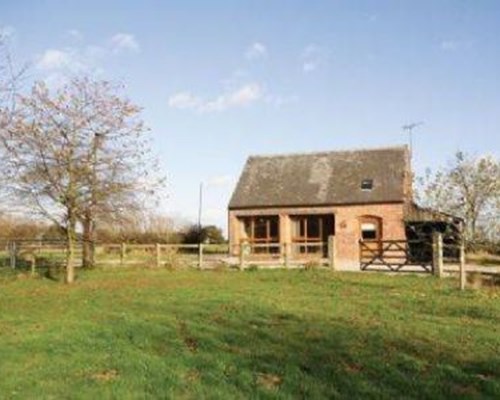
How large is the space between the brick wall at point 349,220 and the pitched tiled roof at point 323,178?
36cm

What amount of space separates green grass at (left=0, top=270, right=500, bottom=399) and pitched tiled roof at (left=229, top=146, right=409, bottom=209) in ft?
64.4

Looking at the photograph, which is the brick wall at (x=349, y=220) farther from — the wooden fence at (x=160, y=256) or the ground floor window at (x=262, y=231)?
the wooden fence at (x=160, y=256)

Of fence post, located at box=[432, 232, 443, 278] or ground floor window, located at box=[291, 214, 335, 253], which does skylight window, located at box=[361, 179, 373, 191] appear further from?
fence post, located at box=[432, 232, 443, 278]

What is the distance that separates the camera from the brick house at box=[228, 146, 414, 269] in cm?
3903

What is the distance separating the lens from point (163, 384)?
31.6 feet

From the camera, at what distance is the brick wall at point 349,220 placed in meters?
38.6

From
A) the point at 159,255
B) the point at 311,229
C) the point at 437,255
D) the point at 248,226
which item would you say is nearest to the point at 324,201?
the point at 311,229

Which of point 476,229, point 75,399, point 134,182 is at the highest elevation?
point 134,182

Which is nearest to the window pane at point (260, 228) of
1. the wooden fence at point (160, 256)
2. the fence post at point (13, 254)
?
the wooden fence at point (160, 256)

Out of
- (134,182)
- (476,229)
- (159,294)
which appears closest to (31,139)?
(134,182)

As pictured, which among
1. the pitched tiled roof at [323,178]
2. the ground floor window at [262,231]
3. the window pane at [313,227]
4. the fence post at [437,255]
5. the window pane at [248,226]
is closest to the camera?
the fence post at [437,255]

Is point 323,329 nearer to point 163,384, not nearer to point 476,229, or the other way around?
point 163,384

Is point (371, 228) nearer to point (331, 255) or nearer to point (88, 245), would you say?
point (331, 255)

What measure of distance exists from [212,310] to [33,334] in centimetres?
421
